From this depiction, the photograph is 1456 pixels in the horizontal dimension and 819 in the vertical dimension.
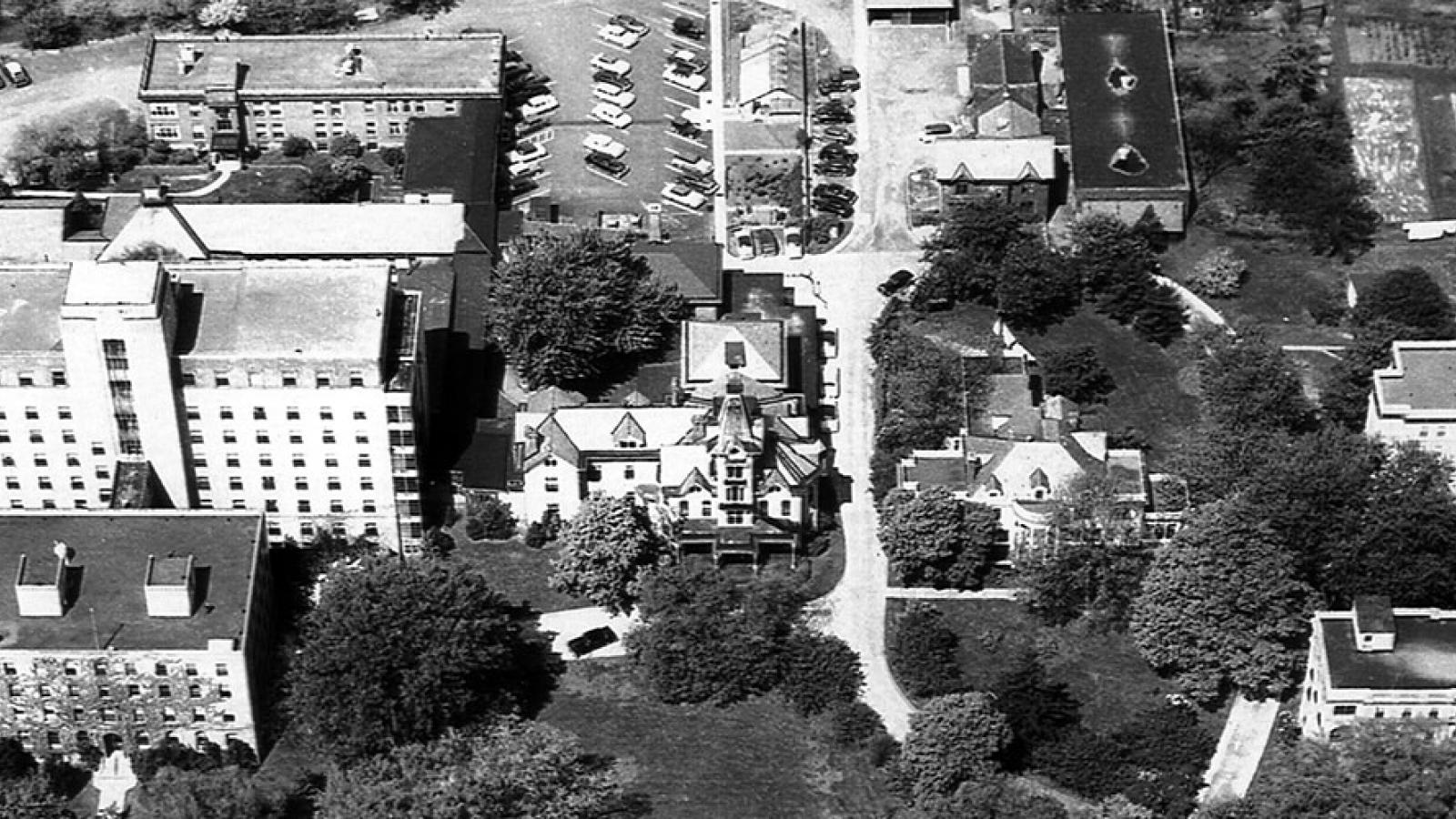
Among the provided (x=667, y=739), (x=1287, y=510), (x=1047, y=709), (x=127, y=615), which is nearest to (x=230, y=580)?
(x=127, y=615)

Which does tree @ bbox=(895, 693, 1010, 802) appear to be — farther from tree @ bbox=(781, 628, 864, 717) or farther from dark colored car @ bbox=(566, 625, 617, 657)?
dark colored car @ bbox=(566, 625, 617, 657)

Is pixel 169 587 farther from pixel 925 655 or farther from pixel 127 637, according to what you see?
pixel 925 655

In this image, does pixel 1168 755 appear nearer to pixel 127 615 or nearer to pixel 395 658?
pixel 395 658

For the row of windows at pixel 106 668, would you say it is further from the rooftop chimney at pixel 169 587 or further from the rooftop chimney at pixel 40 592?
the rooftop chimney at pixel 40 592

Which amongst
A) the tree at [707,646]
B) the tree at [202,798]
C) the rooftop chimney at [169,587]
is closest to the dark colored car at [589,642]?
the tree at [707,646]

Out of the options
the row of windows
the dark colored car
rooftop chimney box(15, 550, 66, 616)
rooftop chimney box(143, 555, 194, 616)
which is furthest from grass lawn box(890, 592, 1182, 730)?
rooftop chimney box(15, 550, 66, 616)

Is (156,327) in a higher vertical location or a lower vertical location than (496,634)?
higher

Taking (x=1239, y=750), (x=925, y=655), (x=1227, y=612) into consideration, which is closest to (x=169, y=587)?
(x=925, y=655)
